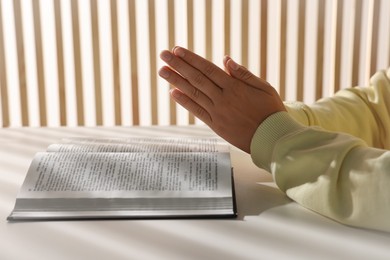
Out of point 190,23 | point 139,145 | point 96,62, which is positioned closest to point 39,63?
point 96,62

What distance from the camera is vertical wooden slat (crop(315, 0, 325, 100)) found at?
139 centimetres

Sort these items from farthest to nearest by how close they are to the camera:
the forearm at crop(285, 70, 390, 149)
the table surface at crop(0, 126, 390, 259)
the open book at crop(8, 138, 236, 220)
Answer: the forearm at crop(285, 70, 390, 149), the open book at crop(8, 138, 236, 220), the table surface at crop(0, 126, 390, 259)

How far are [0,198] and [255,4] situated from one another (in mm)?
1038

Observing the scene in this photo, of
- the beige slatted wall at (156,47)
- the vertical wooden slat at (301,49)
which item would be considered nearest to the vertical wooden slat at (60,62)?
the beige slatted wall at (156,47)

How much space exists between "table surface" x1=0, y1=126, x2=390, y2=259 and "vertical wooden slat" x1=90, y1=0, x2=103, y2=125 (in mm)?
676

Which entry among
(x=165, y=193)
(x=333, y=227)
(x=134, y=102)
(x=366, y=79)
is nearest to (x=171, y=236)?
(x=165, y=193)

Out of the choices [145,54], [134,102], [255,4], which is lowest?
[134,102]

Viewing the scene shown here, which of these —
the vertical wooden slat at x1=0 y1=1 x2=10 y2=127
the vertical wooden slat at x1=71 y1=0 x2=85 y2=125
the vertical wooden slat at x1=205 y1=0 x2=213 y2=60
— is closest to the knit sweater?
the vertical wooden slat at x1=205 y1=0 x2=213 y2=60

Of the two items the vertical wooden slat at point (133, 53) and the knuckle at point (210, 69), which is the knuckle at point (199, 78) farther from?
the vertical wooden slat at point (133, 53)

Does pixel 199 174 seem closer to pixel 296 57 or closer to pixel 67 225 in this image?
pixel 67 225

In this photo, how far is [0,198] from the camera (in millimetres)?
729

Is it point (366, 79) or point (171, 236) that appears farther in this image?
point (366, 79)

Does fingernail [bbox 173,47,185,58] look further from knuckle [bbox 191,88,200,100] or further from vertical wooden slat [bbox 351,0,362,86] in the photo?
vertical wooden slat [bbox 351,0,362,86]

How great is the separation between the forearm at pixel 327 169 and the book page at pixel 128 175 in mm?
71
